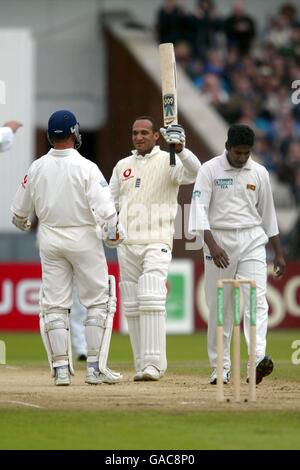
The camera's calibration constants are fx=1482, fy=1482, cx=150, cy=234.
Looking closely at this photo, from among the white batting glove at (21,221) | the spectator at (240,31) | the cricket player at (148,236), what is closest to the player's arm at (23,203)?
the white batting glove at (21,221)

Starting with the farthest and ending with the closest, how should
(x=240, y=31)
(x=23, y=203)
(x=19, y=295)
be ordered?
(x=240, y=31) < (x=19, y=295) < (x=23, y=203)

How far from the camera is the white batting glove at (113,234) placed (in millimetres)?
12297

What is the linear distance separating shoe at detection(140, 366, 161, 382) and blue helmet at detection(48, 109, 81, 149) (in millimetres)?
2251

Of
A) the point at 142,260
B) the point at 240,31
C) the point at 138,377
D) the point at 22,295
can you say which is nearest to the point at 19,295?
the point at 22,295

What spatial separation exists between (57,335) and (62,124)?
1793 mm

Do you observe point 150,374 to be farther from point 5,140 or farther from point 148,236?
point 5,140

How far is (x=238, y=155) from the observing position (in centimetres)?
1314

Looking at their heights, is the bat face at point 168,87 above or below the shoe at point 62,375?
above

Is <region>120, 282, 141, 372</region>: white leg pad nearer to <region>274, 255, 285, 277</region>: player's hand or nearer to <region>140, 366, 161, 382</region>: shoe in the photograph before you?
<region>140, 366, 161, 382</region>: shoe

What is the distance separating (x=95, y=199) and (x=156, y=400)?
1845mm

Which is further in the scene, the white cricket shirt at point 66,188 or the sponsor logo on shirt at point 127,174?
the sponsor logo on shirt at point 127,174

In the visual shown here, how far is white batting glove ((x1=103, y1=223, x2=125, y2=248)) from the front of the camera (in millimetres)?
12297

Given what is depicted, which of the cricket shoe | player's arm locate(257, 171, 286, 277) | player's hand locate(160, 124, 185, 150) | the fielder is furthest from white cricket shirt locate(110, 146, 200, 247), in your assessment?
the cricket shoe

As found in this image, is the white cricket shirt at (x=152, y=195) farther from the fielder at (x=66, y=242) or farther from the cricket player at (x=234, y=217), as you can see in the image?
the fielder at (x=66, y=242)
